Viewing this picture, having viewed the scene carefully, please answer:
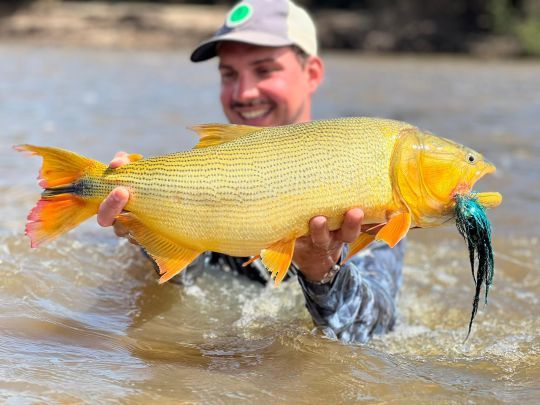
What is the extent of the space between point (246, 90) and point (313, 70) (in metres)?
0.65

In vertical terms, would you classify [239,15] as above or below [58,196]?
above

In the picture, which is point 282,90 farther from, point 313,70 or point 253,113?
point 313,70

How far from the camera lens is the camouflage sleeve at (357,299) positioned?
11.3ft

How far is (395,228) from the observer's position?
2699 millimetres

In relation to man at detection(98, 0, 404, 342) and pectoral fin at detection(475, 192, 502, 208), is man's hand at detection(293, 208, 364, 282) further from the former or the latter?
Answer: pectoral fin at detection(475, 192, 502, 208)

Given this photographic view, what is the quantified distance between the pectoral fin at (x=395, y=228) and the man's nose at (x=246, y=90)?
1.82m

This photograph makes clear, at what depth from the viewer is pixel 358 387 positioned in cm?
290

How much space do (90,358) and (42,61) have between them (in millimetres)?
21494

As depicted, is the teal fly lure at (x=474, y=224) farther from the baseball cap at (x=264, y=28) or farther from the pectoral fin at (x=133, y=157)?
the baseball cap at (x=264, y=28)

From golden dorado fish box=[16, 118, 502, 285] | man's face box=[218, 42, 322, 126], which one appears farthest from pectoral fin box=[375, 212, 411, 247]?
man's face box=[218, 42, 322, 126]

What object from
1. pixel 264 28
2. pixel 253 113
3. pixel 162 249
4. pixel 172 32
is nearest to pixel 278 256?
pixel 162 249

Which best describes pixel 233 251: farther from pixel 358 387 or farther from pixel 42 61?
pixel 42 61

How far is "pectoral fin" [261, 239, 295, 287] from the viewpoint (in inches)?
109

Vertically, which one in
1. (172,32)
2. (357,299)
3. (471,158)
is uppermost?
(471,158)
